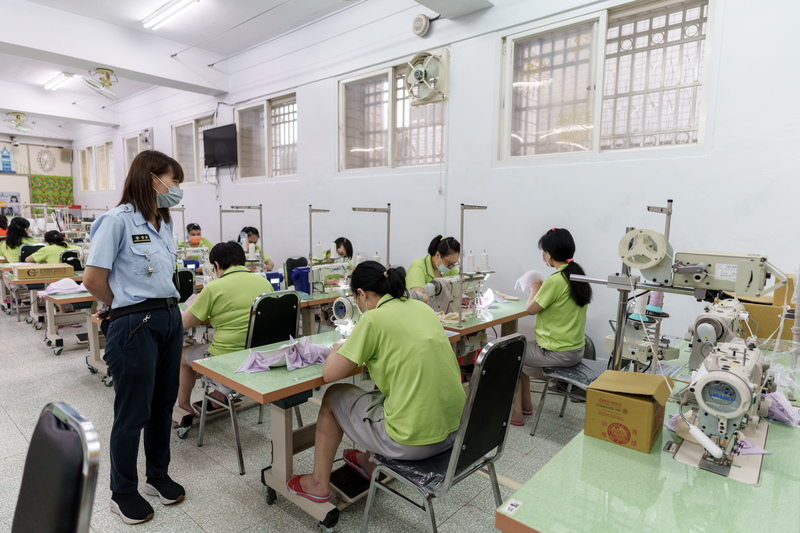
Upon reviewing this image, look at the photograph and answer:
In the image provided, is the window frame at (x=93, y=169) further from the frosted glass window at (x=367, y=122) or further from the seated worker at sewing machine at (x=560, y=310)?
the seated worker at sewing machine at (x=560, y=310)

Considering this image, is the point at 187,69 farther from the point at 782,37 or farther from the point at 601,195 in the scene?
the point at 782,37

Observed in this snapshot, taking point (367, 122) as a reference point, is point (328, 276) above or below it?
below

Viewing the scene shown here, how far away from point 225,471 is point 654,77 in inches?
153

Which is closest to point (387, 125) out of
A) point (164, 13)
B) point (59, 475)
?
point (164, 13)

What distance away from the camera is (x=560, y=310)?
2.64 meters

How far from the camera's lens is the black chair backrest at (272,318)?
7.73 ft

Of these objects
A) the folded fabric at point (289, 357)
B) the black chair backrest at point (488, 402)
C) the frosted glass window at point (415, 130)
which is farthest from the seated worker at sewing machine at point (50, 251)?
the black chair backrest at point (488, 402)

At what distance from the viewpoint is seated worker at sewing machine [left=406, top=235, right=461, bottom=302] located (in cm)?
341

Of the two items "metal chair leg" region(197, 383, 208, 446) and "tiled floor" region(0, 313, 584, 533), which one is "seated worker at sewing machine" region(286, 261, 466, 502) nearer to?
"tiled floor" region(0, 313, 584, 533)

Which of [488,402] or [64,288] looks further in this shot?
[64,288]

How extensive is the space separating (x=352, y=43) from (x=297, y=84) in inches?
42.1

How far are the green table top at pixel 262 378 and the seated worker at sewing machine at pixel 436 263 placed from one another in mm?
1622

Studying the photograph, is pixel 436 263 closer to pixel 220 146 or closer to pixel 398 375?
pixel 398 375

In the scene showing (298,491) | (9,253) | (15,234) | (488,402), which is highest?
(15,234)
